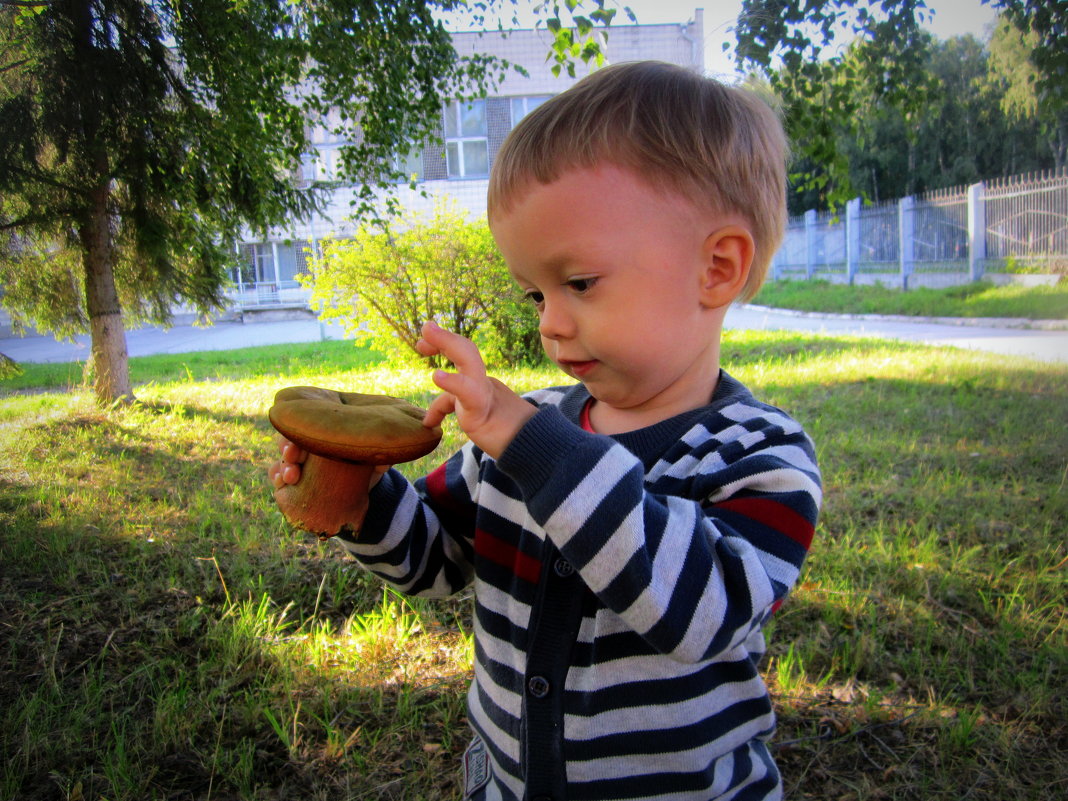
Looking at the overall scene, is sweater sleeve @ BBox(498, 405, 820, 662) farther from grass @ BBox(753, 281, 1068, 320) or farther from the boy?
grass @ BBox(753, 281, 1068, 320)

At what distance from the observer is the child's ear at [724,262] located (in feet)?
3.78

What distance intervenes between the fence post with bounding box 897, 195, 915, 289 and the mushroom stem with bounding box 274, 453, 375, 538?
1990 cm

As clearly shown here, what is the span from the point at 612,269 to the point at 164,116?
4.38m

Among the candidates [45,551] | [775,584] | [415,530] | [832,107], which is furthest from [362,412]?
[832,107]

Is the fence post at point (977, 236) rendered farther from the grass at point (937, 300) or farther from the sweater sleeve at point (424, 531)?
the sweater sleeve at point (424, 531)

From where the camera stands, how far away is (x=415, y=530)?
1.42 m

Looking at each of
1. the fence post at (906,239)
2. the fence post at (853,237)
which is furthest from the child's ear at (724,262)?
the fence post at (853,237)

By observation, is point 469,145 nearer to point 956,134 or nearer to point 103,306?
point 956,134

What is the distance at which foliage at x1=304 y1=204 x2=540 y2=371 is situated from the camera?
27.1 ft

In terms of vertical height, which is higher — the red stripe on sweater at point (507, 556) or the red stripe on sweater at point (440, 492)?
the red stripe on sweater at point (440, 492)

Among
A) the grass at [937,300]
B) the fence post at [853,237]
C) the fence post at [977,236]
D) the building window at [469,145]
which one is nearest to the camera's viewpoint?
the grass at [937,300]

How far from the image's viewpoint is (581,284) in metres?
1.11

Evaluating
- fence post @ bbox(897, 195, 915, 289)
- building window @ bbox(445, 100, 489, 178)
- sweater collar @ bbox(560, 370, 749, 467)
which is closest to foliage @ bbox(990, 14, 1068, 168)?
sweater collar @ bbox(560, 370, 749, 467)

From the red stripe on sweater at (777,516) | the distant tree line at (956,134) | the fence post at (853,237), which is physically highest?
the distant tree line at (956,134)
